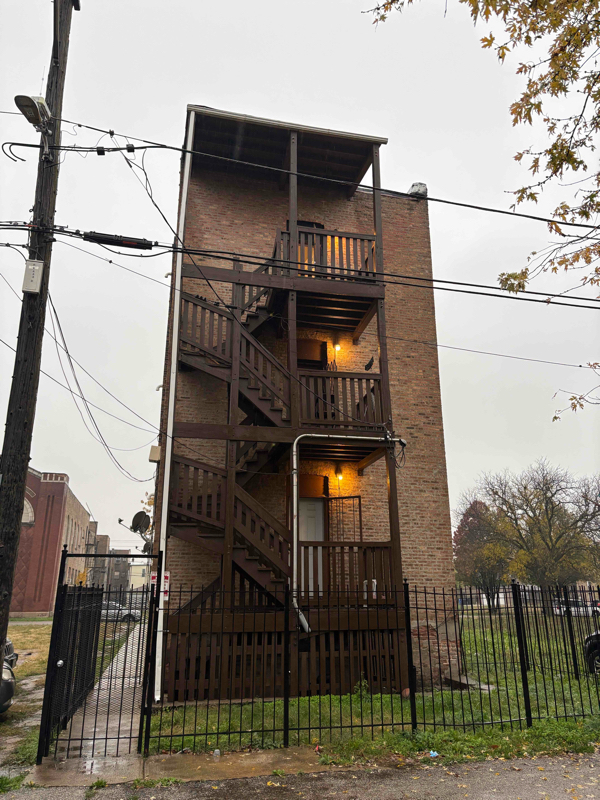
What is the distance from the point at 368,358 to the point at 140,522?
663 cm

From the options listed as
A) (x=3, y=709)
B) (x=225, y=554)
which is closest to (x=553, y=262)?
(x=225, y=554)

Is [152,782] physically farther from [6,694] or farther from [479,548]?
[479,548]

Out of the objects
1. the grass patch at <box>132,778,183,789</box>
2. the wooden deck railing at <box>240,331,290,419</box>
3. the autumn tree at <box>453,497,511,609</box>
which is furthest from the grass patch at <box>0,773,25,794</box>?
the autumn tree at <box>453,497,511,609</box>

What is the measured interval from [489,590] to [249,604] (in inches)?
179

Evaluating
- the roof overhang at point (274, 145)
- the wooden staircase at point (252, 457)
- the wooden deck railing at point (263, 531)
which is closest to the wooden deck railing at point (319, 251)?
the roof overhang at point (274, 145)

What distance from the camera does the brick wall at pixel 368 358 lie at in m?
12.3

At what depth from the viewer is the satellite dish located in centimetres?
1250

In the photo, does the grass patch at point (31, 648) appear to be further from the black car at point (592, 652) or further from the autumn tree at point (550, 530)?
the autumn tree at point (550, 530)

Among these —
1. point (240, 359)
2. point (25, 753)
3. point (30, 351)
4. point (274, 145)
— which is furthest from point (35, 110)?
point (274, 145)

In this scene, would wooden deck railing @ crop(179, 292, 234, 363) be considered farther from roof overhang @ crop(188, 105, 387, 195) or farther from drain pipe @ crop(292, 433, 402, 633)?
roof overhang @ crop(188, 105, 387, 195)

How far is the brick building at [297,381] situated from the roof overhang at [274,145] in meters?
0.05

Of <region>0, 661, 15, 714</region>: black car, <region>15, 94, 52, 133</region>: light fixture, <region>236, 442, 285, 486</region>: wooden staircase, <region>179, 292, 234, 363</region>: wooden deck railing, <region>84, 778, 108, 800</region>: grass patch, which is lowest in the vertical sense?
<region>84, 778, 108, 800</region>: grass patch

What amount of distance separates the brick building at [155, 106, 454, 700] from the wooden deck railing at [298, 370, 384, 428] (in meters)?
0.04

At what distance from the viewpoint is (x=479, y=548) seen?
42.8 metres
